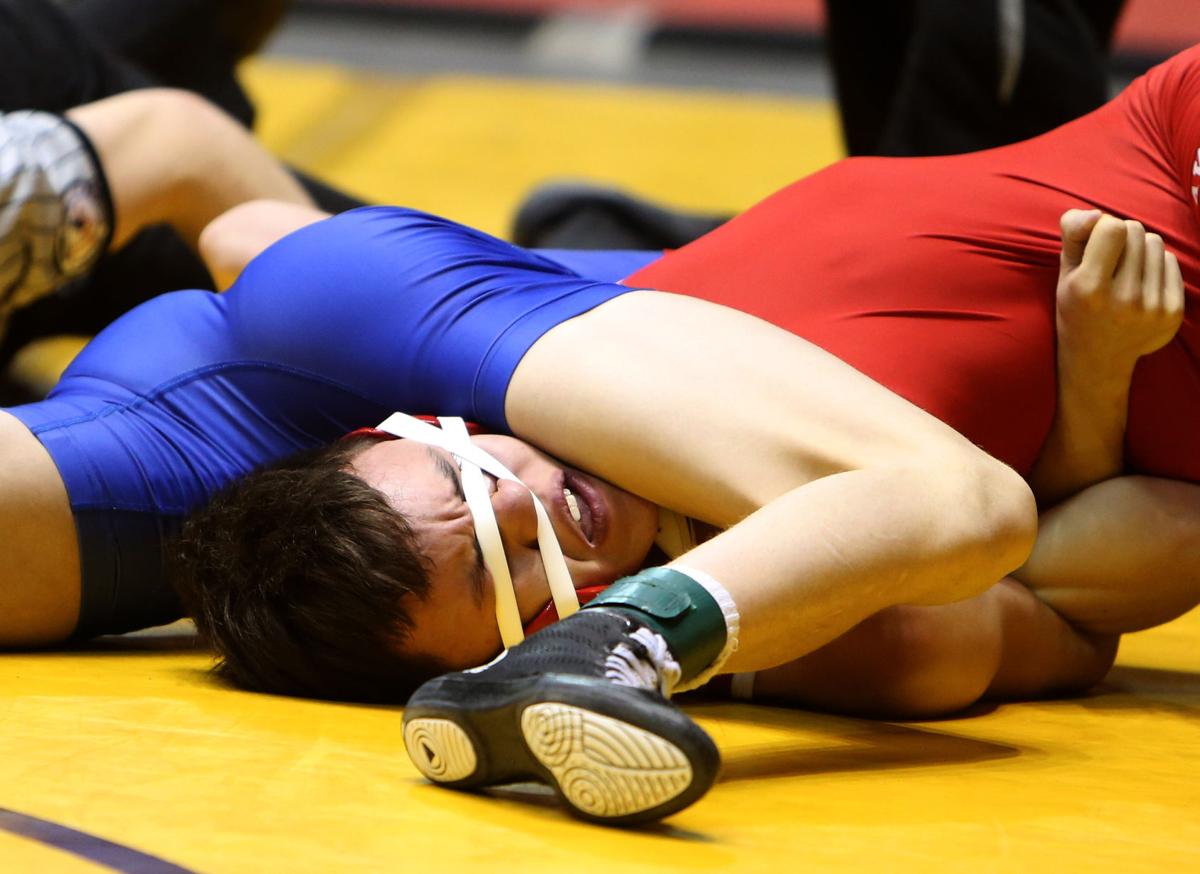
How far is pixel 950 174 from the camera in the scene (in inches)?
75.2

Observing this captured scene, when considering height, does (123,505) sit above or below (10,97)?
below

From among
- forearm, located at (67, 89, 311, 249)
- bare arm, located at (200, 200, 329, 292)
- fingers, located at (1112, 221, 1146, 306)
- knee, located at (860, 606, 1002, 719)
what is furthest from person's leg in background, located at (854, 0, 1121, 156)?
knee, located at (860, 606, 1002, 719)

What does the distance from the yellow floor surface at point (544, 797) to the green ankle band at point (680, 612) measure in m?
0.12

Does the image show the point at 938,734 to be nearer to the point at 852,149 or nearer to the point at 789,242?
the point at 789,242

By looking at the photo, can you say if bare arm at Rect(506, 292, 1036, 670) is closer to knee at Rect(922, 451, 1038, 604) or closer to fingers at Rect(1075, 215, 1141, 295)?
knee at Rect(922, 451, 1038, 604)

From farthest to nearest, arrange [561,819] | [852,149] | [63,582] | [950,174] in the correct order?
[852,149] → [950,174] → [63,582] → [561,819]

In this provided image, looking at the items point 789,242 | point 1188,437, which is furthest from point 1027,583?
point 789,242

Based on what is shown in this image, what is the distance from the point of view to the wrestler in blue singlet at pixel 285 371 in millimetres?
1684

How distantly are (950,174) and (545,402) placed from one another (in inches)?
23.7

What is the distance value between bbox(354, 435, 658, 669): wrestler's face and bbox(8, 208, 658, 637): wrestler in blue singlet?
0.31 ft

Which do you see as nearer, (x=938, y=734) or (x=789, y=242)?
(x=938, y=734)

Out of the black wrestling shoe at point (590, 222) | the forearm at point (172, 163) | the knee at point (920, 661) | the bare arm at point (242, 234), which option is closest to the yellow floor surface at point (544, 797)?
the knee at point (920, 661)

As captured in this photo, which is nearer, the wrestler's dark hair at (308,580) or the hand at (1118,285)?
the wrestler's dark hair at (308,580)

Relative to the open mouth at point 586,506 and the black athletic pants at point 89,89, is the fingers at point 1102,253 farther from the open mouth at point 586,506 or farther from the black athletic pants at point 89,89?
the black athletic pants at point 89,89
